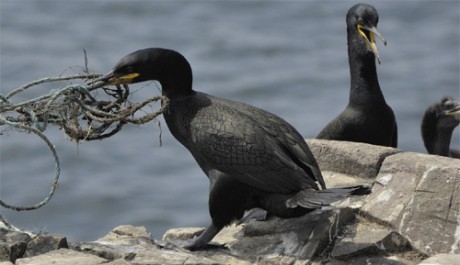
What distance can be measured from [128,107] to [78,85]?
0.31 metres

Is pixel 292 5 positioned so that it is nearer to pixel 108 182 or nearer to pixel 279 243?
pixel 108 182

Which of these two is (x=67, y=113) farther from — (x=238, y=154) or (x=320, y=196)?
(x=320, y=196)

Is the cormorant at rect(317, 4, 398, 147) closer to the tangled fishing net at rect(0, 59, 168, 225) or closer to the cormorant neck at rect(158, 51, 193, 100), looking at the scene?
the cormorant neck at rect(158, 51, 193, 100)

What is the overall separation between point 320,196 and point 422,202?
69 centimetres

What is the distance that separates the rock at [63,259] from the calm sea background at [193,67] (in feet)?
22.0

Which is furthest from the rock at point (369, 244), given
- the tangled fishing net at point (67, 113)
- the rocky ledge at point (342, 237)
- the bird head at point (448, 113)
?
the bird head at point (448, 113)

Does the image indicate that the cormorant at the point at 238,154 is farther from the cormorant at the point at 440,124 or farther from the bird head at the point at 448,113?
the bird head at the point at 448,113

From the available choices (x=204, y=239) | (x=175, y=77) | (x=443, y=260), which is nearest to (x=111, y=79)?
(x=175, y=77)

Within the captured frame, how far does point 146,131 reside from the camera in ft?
55.1

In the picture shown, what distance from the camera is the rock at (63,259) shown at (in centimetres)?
669

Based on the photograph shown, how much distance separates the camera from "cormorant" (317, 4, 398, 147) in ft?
32.6

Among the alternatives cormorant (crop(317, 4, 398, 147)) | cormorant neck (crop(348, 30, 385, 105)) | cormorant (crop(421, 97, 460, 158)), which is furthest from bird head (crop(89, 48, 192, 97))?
cormorant (crop(421, 97, 460, 158))

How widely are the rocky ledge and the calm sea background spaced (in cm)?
615

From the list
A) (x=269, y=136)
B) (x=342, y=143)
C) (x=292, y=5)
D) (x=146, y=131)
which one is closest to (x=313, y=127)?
(x=146, y=131)
